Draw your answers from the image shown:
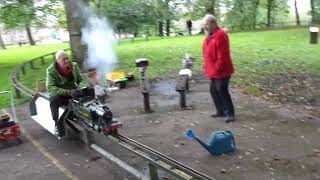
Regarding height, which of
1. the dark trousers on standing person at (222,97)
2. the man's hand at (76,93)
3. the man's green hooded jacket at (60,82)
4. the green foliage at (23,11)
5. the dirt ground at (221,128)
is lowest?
the dirt ground at (221,128)

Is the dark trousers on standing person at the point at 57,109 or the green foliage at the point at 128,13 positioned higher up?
the green foliage at the point at 128,13

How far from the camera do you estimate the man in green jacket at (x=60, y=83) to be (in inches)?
316

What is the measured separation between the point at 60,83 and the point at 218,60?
9.35ft

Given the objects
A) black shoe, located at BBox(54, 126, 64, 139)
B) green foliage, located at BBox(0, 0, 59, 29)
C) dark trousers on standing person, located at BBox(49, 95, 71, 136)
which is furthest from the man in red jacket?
green foliage, located at BBox(0, 0, 59, 29)

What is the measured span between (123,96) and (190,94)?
70.5 inches

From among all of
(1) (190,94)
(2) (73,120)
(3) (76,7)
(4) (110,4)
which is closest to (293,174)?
(2) (73,120)

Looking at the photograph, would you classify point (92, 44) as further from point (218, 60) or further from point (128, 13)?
point (128, 13)

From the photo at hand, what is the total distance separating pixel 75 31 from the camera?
1680cm

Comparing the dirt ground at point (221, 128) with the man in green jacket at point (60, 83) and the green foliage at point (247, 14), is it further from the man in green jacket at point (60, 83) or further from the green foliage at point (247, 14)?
the green foliage at point (247, 14)

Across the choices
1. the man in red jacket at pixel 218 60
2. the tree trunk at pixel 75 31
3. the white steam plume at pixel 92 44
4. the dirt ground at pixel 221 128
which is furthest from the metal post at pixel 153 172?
the tree trunk at pixel 75 31

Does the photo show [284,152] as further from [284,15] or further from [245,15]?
[284,15]

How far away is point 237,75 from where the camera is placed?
48.0ft

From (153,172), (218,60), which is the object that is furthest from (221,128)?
(153,172)

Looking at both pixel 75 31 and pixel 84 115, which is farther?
pixel 75 31
